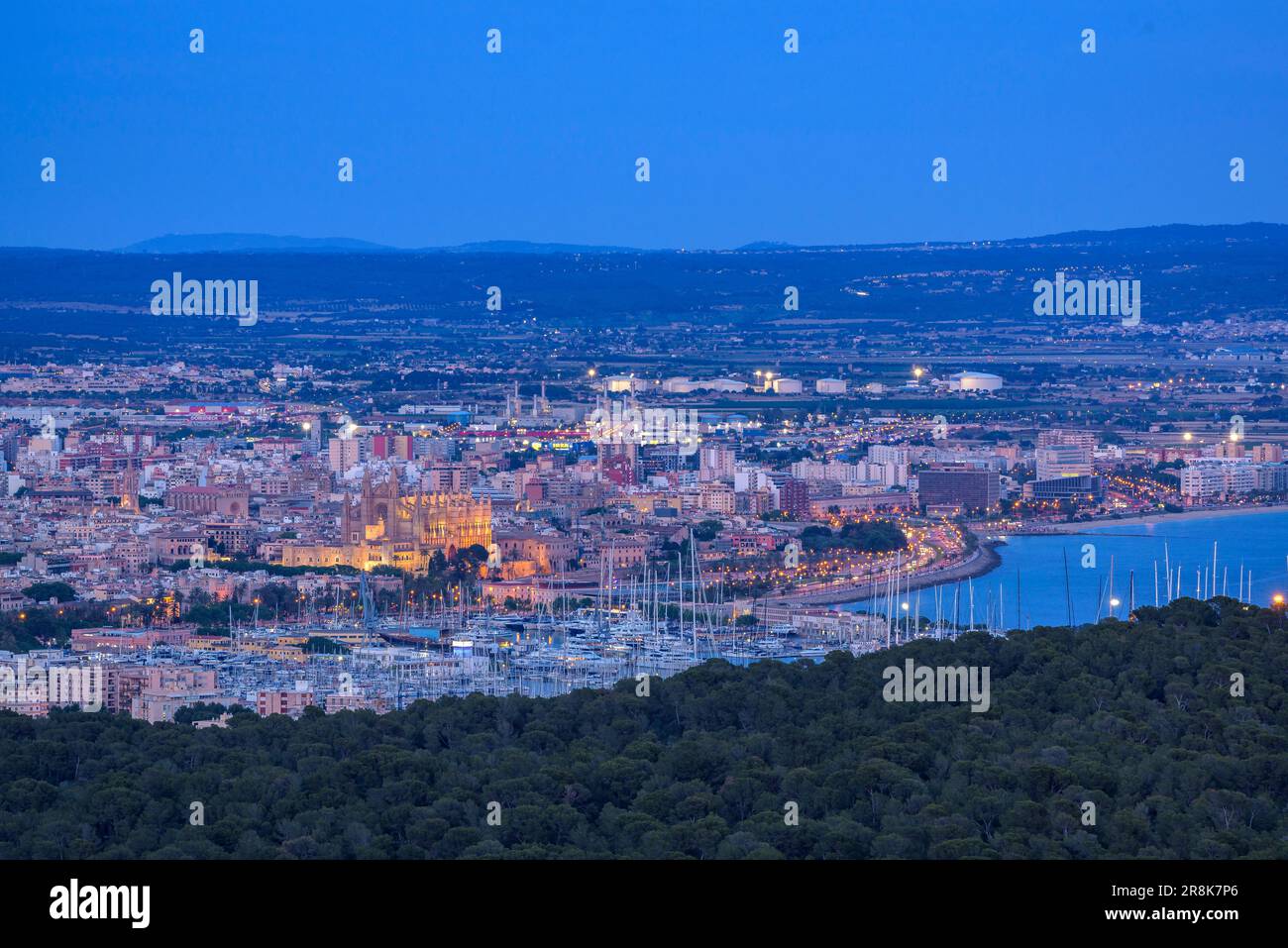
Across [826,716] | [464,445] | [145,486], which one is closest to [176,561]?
[145,486]

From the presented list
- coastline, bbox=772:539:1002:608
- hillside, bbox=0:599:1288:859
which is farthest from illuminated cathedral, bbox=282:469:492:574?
hillside, bbox=0:599:1288:859

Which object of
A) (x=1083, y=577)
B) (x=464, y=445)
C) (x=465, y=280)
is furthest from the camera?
(x=465, y=280)

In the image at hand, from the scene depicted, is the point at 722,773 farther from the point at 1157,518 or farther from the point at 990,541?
the point at 1157,518

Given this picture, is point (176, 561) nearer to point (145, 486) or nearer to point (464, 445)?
point (145, 486)

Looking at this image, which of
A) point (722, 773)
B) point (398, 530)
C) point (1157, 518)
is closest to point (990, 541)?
point (1157, 518)

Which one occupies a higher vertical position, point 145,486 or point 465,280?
point 465,280

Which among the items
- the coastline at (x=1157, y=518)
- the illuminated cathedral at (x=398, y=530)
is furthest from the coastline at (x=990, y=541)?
the illuminated cathedral at (x=398, y=530)

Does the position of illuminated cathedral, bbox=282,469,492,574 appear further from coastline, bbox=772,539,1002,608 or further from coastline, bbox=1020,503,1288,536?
coastline, bbox=1020,503,1288,536

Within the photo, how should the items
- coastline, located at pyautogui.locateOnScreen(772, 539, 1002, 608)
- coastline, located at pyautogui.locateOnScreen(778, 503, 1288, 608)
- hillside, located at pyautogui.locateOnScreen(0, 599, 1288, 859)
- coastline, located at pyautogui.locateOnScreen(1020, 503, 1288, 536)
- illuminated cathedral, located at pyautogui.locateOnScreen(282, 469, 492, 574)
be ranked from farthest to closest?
1. coastline, located at pyautogui.locateOnScreen(1020, 503, 1288, 536)
2. illuminated cathedral, located at pyautogui.locateOnScreen(282, 469, 492, 574)
3. coastline, located at pyautogui.locateOnScreen(778, 503, 1288, 608)
4. coastline, located at pyautogui.locateOnScreen(772, 539, 1002, 608)
5. hillside, located at pyautogui.locateOnScreen(0, 599, 1288, 859)
